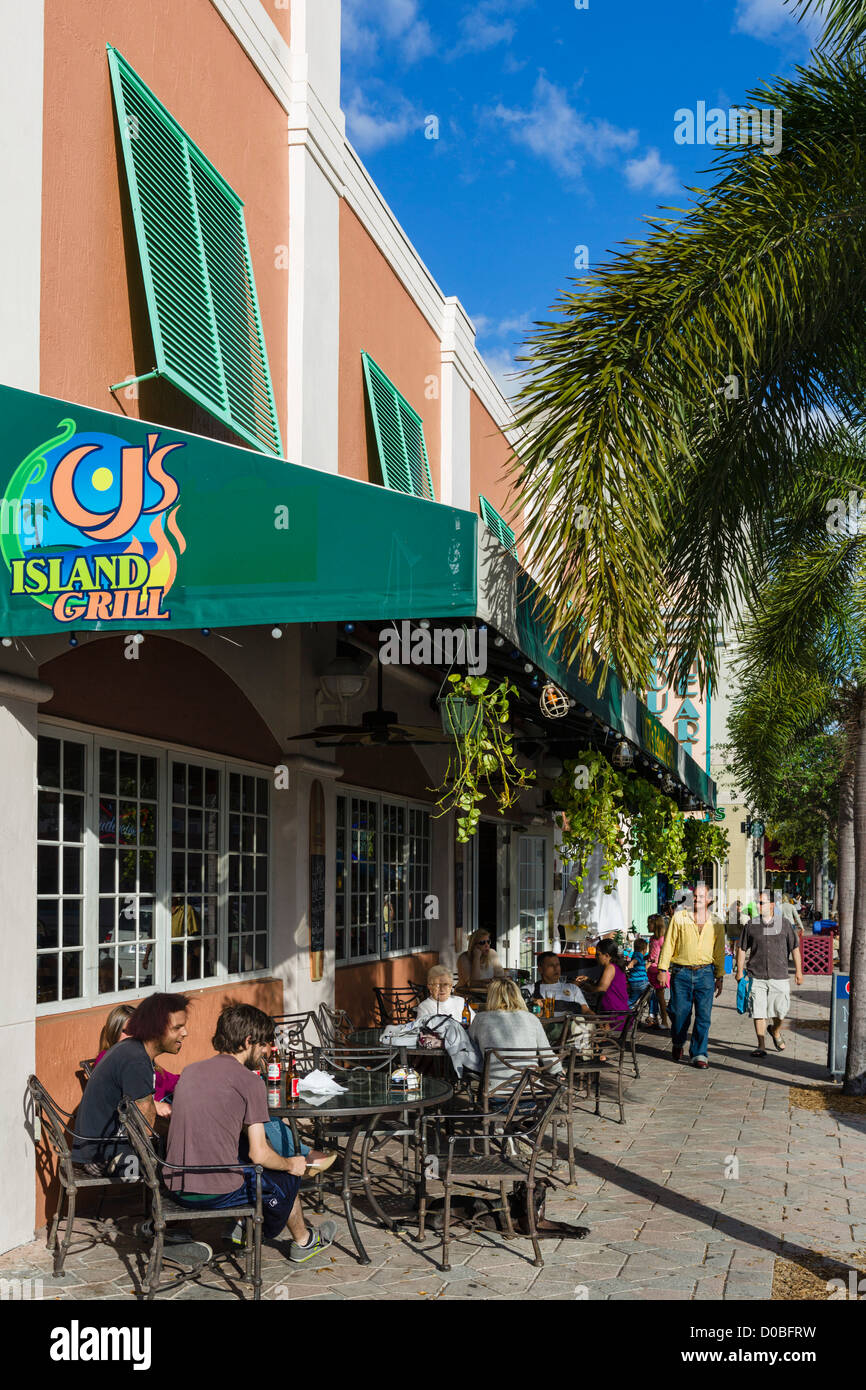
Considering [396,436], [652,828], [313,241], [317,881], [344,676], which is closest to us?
[344,676]

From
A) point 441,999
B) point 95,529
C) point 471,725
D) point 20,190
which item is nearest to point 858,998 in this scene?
point 441,999

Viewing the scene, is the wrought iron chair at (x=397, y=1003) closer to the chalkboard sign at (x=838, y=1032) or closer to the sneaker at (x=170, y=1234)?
the chalkboard sign at (x=838, y=1032)

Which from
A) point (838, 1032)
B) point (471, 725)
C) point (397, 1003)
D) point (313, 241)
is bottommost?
point (838, 1032)

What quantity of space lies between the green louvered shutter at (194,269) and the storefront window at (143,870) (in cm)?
239

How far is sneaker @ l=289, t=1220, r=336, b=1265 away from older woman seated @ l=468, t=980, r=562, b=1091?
1.46m

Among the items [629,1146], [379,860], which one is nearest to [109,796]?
[629,1146]

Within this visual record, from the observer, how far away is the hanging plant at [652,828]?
14.5 meters

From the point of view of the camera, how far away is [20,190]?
635 centimetres

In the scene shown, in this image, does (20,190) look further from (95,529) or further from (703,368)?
(703,368)

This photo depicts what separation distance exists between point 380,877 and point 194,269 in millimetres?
6703

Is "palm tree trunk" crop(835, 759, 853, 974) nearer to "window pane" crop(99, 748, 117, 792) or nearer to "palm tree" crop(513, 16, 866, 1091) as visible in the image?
"palm tree" crop(513, 16, 866, 1091)

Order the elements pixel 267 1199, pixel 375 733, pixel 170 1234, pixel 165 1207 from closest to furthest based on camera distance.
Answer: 1. pixel 165 1207
2. pixel 267 1199
3. pixel 170 1234
4. pixel 375 733

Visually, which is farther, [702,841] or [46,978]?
[702,841]
